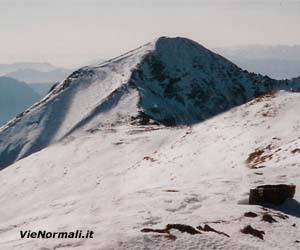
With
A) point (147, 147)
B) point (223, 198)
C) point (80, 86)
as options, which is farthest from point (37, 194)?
point (80, 86)

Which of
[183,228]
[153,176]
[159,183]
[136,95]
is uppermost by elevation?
[183,228]

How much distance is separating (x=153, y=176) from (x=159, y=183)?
438cm

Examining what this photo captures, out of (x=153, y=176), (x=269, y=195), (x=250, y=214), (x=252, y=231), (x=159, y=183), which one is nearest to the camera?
(x=252, y=231)

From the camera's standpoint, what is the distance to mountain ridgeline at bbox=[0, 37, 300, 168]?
151500 mm

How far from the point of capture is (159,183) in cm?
4362

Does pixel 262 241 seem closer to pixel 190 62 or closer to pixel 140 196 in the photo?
pixel 140 196

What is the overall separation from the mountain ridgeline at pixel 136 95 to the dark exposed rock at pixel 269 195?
341 feet

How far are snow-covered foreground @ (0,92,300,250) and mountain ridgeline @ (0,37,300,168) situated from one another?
6182cm

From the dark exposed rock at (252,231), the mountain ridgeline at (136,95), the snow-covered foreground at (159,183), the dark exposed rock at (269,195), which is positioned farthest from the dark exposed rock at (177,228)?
the mountain ridgeline at (136,95)

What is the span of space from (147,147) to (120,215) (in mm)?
45980

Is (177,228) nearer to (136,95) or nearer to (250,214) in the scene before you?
(250,214)

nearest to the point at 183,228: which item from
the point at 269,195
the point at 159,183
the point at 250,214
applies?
the point at 250,214

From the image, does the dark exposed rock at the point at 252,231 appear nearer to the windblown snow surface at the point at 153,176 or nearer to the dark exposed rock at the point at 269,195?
the windblown snow surface at the point at 153,176

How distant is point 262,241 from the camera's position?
20.7 metres
